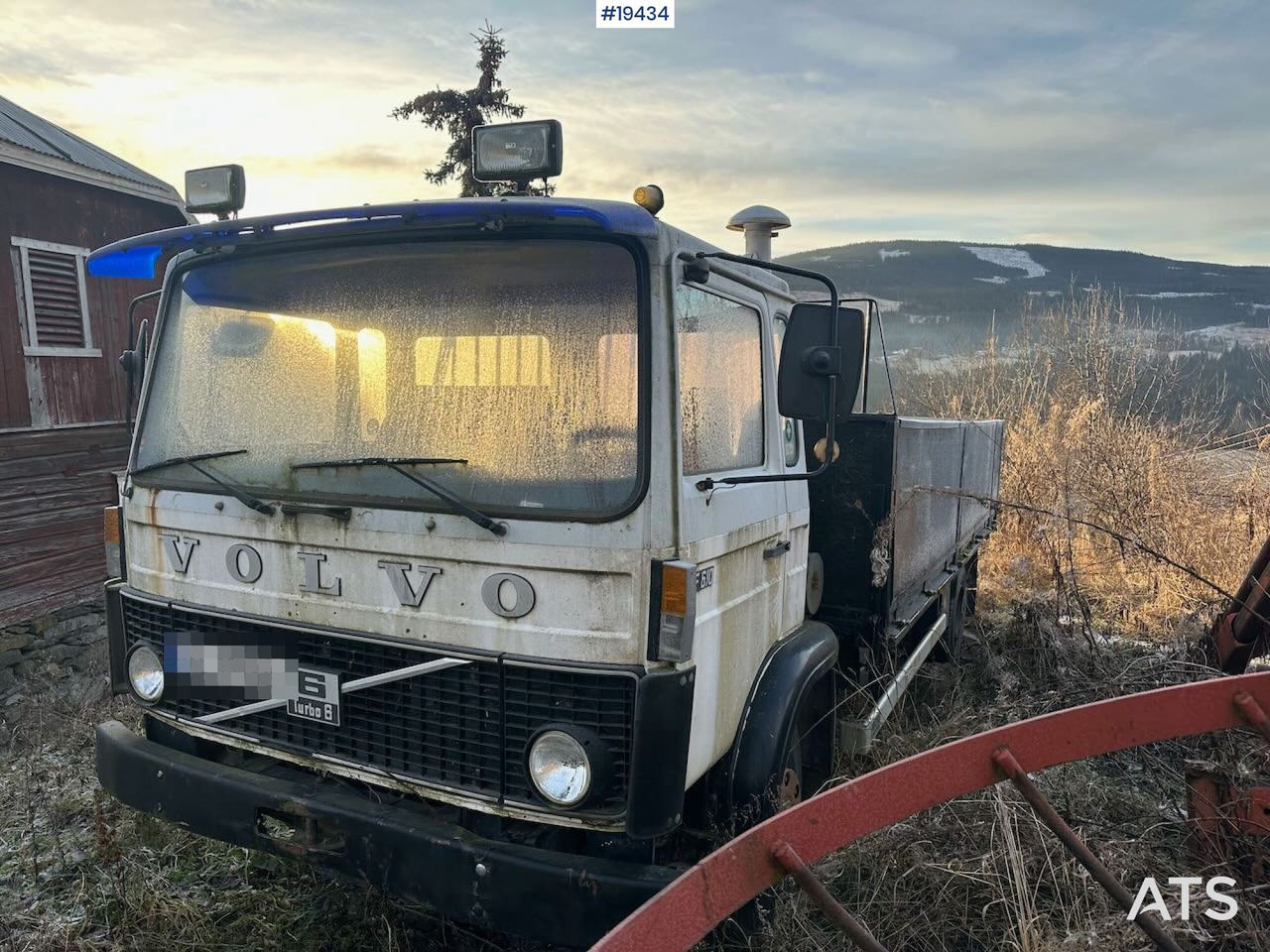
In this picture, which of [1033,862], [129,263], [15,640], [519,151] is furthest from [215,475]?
[15,640]

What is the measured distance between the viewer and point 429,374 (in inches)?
102

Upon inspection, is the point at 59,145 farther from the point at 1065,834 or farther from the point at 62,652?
the point at 1065,834

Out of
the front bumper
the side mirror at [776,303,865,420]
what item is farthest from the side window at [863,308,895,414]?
the front bumper

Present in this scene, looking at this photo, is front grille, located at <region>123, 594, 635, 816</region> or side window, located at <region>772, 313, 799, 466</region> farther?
side window, located at <region>772, 313, 799, 466</region>

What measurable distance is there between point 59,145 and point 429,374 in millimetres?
9132

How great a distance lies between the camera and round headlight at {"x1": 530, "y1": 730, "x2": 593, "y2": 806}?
230 centimetres

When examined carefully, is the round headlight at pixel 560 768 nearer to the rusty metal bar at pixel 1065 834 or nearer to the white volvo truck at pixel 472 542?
the white volvo truck at pixel 472 542

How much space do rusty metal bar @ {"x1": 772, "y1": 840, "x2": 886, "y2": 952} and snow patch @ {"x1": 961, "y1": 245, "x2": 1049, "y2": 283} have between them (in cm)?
5292

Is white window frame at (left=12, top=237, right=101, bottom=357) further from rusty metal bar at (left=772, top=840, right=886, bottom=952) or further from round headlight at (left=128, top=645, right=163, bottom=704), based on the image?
rusty metal bar at (left=772, top=840, right=886, bottom=952)

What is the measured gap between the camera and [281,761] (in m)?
2.92

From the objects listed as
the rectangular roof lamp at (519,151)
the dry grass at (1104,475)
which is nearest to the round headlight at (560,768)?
the rectangular roof lamp at (519,151)

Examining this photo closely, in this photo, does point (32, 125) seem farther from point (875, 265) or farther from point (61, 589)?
point (875, 265)

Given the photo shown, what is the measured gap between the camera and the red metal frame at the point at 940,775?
1.61 metres

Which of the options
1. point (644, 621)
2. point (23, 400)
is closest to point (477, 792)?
point (644, 621)
